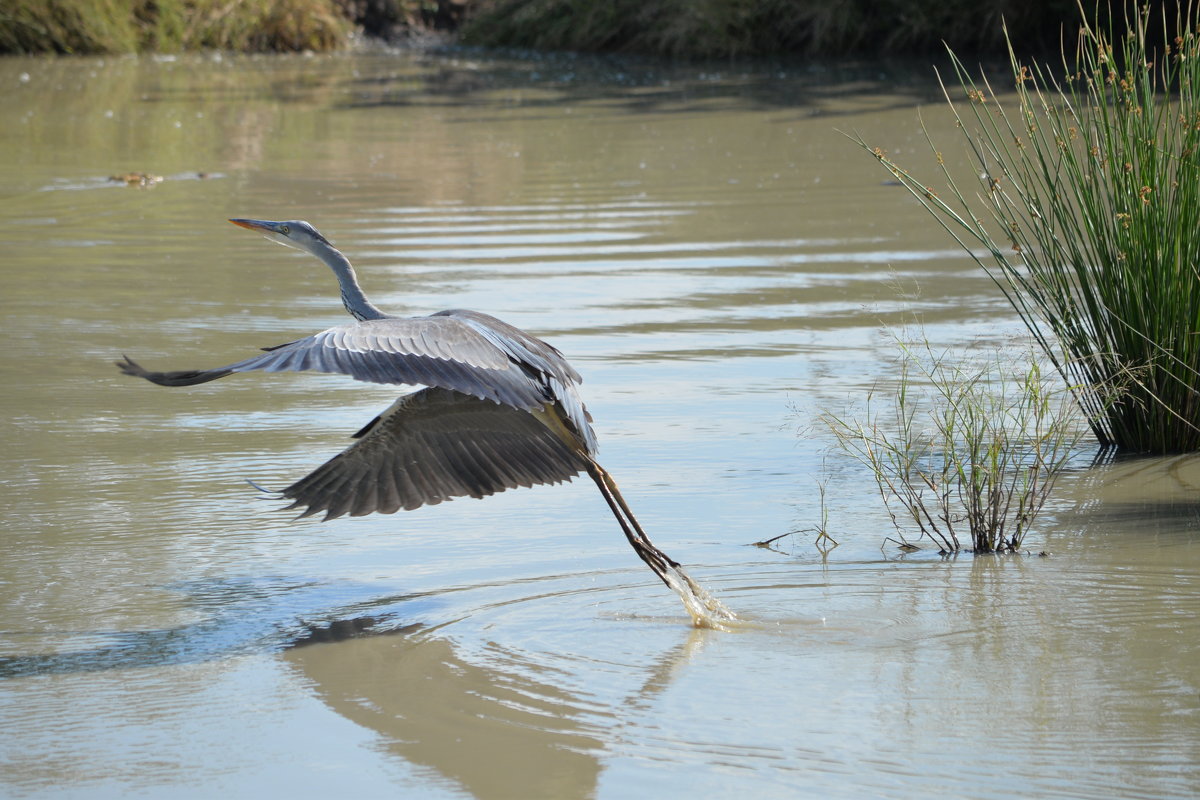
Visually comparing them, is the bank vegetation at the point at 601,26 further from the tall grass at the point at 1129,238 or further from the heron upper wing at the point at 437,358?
the heron upper wing at the point at 437,358

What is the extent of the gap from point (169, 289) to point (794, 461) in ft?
13.2

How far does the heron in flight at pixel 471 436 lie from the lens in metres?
4.03

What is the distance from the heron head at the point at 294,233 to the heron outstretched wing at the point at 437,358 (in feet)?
3.60

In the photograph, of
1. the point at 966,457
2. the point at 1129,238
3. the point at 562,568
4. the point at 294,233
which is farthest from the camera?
the point at 966,457

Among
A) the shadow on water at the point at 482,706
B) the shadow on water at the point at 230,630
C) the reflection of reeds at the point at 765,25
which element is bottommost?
the shadow on water at the point at 482,706

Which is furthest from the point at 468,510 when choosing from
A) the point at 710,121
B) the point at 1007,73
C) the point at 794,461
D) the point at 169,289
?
the point at 1007,73

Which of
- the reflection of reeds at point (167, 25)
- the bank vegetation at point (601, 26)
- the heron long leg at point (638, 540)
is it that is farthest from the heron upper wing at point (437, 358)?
the reflection of reeds at point (167, 25)

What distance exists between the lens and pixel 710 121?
50.2 ft

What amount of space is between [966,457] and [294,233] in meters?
2.52

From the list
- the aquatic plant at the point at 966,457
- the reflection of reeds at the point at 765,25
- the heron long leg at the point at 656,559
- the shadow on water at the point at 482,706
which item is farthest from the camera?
the reflection of reeds at the point at 765,25

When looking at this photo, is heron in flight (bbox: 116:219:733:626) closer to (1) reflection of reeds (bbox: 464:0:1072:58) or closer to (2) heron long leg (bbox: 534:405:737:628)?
(2) heron long leg (bbox: 534:405:737:628)

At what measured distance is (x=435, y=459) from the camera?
4.58 metres

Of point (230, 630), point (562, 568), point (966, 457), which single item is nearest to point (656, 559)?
point (562, 568)

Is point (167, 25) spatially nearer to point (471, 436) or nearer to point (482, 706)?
point (471, 436)
